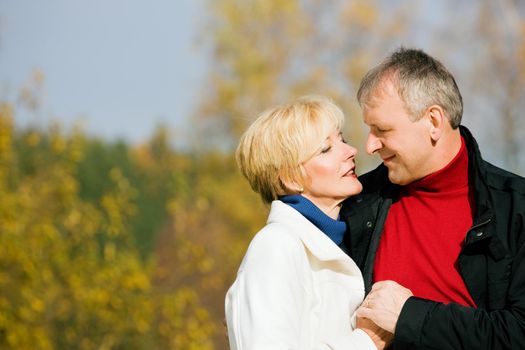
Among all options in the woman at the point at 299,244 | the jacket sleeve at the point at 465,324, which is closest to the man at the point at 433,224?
the jacket sleeve at the point at 465,324

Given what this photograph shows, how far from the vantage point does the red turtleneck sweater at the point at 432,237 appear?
117 inches

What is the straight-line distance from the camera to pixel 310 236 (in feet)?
9.80

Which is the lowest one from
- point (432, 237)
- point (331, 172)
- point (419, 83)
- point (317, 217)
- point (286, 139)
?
point (432, 237)

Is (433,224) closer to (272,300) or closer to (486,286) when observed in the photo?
(486,286)

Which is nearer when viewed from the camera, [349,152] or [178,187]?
[349,152]

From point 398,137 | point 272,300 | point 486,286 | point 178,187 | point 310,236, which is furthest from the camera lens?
point 178,187

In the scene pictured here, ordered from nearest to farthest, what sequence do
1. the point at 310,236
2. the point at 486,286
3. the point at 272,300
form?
the point at 272,300 → the point at 486,286 → the point at 310,236

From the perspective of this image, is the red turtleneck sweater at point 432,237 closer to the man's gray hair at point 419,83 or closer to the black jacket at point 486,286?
the black jacket at point 486,286

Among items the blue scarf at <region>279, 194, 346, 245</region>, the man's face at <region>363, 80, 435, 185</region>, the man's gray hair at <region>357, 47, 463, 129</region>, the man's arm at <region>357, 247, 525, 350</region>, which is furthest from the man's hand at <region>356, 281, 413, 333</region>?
the man's gray hair at <region>357, 47, 463, 129</region>

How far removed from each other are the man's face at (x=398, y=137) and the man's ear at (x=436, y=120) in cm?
1

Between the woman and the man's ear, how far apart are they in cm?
28

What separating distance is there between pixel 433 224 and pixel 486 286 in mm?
290

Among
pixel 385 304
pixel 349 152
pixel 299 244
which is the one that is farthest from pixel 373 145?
Result: pixel 385 304

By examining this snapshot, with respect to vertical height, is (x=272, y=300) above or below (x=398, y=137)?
below
